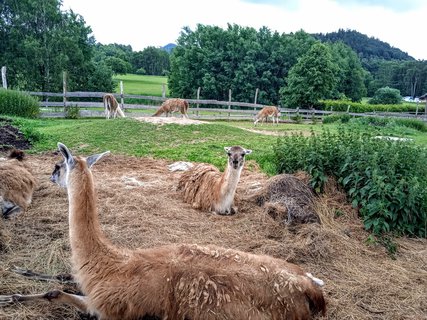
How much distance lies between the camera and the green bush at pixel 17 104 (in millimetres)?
16411

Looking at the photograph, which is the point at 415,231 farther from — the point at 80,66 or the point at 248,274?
the point at 80,66

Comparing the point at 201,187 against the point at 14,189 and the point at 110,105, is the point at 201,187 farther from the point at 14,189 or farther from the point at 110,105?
the point at 110,105

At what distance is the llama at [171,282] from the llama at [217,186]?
281 centimetres

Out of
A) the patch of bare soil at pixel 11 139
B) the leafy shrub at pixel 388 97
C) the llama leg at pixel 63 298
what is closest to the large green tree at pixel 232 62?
the leafy shrub at pixel 388 97

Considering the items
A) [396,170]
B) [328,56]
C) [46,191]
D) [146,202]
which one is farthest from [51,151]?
[328,56]

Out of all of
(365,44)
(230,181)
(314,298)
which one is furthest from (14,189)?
(365,44)

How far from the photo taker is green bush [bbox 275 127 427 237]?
17.7 ft

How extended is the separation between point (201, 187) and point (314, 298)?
369cm

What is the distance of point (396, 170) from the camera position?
5.86 m

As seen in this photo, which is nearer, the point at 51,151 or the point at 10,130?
the point at 51,151

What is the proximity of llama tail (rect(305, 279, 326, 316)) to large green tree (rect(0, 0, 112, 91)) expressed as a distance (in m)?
33.9

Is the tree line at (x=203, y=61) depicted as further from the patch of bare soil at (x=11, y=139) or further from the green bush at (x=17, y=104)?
the patch of bare soil at (x=11, y=139)

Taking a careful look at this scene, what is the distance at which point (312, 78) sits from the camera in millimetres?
43531

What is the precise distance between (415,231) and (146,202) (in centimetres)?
417
